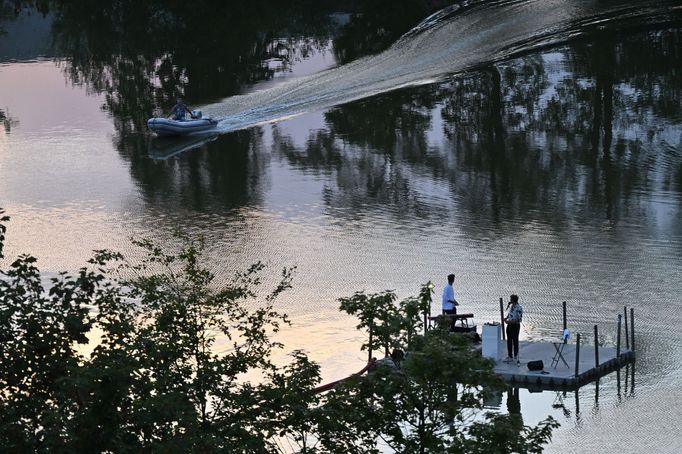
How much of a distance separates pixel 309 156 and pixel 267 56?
1911 centimetres

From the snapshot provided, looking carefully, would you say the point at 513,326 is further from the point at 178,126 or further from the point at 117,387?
the point at 178,126

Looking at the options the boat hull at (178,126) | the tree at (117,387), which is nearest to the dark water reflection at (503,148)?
the boat hull at (178,126)

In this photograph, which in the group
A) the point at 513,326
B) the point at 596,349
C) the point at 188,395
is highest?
the point at 188,395

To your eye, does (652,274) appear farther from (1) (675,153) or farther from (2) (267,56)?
(2) (267,56)

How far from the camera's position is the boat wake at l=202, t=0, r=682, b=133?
64500mm

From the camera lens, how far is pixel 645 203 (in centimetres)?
4700

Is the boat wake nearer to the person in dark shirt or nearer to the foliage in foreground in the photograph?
the person in dark shirt

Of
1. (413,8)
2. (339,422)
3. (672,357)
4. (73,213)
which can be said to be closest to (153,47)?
(413,8)

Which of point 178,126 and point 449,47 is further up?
point 449,47

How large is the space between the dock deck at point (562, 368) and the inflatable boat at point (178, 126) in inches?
1158

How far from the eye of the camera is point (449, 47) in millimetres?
70000

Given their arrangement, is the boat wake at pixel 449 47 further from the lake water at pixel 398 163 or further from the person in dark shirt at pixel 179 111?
the person in dark shirt at pixel 179 111

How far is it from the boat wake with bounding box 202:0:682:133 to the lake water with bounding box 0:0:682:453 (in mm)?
158

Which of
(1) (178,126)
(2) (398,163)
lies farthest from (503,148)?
(1) (178,126)
